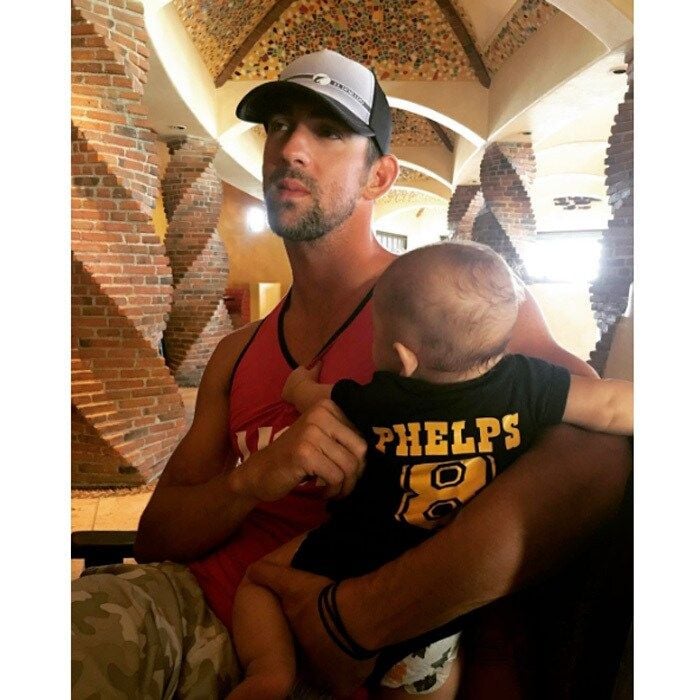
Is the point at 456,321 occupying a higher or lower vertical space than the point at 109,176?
lower

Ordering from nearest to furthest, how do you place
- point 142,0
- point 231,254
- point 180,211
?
point 142,0 → point 180,211 → point 231,254

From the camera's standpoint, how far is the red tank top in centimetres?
118

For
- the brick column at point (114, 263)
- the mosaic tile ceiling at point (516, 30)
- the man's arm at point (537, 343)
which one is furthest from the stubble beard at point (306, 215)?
the mosaic tile ceiling at point (516, 30)

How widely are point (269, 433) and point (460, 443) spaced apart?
48 centimetres

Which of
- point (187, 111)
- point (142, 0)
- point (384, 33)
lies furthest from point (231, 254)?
point (142, 0)

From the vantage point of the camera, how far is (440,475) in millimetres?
902

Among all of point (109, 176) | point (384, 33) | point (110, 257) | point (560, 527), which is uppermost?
point (384, 33)

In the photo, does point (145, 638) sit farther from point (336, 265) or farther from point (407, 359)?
point (336, 265)

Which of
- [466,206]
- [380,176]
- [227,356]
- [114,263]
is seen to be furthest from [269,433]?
[466,206]

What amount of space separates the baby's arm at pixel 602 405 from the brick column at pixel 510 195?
7.98 meters

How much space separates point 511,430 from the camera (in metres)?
0.89

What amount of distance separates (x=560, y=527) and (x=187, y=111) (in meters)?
6.72
